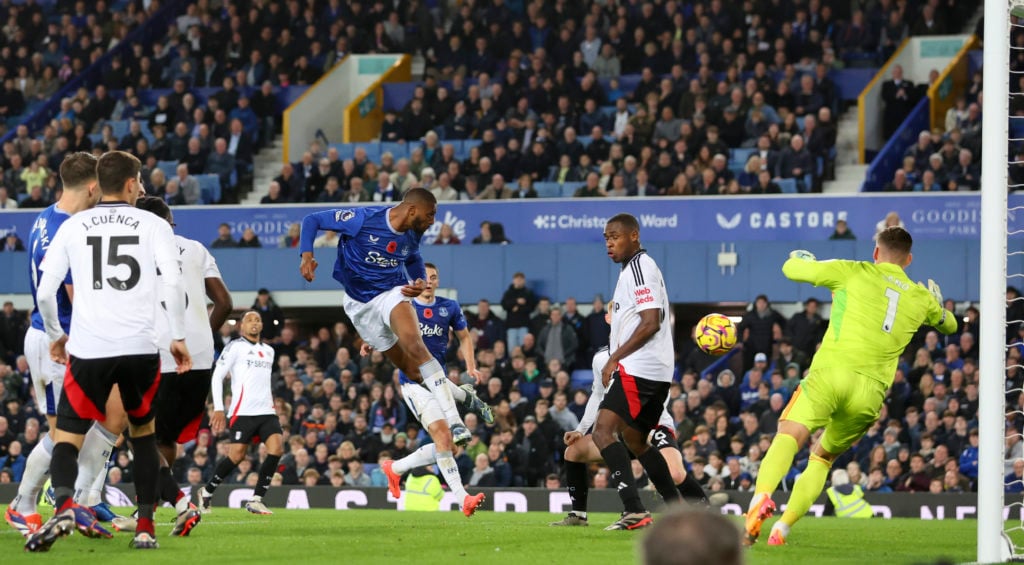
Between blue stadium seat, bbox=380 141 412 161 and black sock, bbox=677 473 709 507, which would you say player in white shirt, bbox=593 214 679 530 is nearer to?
black sock, bbox=677 473 709 507

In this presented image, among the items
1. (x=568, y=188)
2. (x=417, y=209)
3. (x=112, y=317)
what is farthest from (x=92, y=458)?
(x=568, y=188)

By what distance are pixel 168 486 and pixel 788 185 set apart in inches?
613

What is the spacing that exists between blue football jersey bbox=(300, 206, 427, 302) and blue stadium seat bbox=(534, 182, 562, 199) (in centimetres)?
1305

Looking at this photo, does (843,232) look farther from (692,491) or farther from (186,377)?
(186,377)

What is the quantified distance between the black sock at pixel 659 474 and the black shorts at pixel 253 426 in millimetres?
5623

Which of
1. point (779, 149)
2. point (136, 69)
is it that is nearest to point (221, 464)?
point (779, 149)

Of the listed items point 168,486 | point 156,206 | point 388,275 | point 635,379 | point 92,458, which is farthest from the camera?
point 388,275

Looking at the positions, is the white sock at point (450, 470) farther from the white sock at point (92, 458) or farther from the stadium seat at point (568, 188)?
the stadium seat at point (568, 188)

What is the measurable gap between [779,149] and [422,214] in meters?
13.6

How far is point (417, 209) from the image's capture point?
1116 cm

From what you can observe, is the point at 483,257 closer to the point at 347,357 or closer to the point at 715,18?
the point at 347,357

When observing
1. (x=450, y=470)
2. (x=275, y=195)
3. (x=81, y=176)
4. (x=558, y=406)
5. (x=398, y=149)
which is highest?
(x=398, y=149)

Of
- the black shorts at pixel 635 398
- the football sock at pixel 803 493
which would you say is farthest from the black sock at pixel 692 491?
the football sock at pixel 803 493

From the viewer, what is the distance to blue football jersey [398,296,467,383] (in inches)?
557
